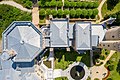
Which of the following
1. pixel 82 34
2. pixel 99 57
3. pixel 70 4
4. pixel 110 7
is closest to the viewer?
pixel 82 34

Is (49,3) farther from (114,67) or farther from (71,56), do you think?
(114,67)

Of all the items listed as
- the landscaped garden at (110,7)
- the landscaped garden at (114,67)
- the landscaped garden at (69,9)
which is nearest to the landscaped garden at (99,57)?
the landscaped garden at (114,67)

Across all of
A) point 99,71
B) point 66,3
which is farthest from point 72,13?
point 99,71

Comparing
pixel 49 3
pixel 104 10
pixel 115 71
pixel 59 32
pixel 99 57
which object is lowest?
pixel 115 71

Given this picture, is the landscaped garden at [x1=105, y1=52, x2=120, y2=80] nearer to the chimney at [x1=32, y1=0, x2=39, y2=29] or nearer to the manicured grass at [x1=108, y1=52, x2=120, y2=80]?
the manicured grass at [x1=108, y1=52, x2=120, y2=80]

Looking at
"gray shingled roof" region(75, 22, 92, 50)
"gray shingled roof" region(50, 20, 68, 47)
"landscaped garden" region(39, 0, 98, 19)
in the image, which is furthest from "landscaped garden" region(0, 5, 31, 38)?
"gray shingled roof" region(75, 22, 92, 50)

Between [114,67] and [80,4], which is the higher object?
[80,4]

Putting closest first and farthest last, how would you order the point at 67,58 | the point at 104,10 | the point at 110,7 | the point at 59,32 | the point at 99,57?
the point at 59,32 → the point at 67,58 → the point at 99,57 → the point at 104,10 → the point at 110,7
